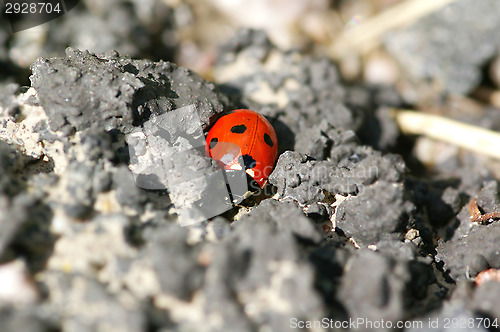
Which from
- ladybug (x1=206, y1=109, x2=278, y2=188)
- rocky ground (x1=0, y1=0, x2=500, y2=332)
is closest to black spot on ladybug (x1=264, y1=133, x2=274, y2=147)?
ladybug (x1=206, y1=109, x2=278, y2=188)

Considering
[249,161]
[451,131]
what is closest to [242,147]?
[249,161]

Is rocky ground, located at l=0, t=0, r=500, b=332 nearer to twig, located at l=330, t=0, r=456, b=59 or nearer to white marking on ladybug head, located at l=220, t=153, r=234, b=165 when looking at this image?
white marking on ladybug head, located at l=220, t=153, r=234, b=165

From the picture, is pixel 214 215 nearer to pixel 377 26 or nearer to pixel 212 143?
pixel 212 143

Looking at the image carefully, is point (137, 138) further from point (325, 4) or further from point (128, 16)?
point (325, 4)

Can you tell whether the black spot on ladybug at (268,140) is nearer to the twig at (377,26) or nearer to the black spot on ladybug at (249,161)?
the black spot on ladybug at (249,161)

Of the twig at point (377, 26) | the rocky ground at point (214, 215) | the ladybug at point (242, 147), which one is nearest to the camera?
the rocky ground at point (214, 215)

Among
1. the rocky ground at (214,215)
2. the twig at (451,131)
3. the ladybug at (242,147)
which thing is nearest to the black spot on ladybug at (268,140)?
the ladybug at (242,147)
